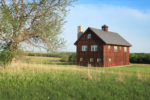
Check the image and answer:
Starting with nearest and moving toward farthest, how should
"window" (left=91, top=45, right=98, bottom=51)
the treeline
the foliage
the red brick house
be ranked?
the foliage, the red brick house, "window" (left=91, top=45, right=98, bottom=51), the treeline

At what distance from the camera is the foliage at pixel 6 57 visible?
13273 mm

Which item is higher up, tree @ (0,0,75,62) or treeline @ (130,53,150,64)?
tree @ (0,0,75,62)

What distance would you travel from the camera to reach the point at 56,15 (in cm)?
1550

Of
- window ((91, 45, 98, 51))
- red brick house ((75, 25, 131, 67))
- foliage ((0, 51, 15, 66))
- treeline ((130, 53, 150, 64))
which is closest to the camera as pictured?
foliage ((0, 51, 15, 66))

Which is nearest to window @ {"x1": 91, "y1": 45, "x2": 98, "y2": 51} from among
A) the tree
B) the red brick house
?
the red brick house

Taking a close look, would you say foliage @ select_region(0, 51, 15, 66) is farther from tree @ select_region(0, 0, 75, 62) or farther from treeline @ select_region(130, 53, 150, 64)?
treeline @ select_region(130, 53, 150, 64)

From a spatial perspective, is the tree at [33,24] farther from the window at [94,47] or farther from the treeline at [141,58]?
the treeline at [141,58]

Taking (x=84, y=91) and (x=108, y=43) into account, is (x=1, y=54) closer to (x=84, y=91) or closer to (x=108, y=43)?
(x=84, y=91)

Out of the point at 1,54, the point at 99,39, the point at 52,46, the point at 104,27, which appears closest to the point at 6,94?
the point at 1,54

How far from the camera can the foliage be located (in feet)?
43.5

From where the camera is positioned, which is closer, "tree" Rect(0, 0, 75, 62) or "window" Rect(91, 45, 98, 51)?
"tree" Rect(0, 0, 75, 62)

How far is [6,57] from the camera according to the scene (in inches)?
536

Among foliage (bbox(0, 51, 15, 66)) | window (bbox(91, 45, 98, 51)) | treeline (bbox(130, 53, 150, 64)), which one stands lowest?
treeline (bbox(130, 53, 150, 64))

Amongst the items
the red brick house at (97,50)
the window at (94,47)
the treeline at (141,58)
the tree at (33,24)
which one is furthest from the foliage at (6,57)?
the treeline at (141,58)
